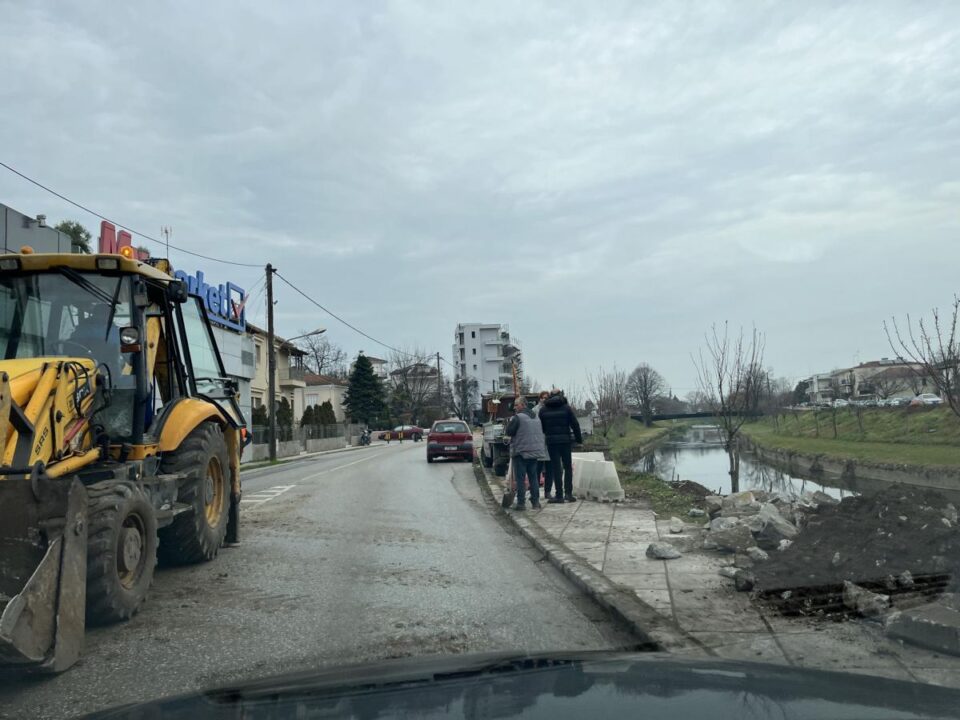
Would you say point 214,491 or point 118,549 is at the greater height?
point 214,491

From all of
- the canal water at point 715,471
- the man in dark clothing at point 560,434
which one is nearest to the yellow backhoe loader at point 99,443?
the man in dark clothing at point 560,434

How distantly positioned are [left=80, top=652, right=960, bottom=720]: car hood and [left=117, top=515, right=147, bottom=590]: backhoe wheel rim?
9.36 feet

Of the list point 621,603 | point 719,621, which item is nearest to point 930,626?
point 719,621

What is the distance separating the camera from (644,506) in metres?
12.6

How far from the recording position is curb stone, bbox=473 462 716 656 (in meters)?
5.18

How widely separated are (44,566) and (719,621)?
14.5 ft

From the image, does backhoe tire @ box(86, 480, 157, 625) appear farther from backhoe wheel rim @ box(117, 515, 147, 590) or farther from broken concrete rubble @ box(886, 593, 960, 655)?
broken concrete rubble @ box(886, 593, 960, 655)

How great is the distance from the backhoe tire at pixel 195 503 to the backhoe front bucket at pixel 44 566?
8.90 feet

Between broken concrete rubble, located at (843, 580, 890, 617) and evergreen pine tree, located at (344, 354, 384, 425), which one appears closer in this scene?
broken concrete rubble, located at (843, 580, 890, 617)

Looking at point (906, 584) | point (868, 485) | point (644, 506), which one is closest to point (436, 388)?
point (868, 485)

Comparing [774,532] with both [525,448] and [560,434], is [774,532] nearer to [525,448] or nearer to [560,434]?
[525,448]

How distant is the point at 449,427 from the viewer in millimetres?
28594

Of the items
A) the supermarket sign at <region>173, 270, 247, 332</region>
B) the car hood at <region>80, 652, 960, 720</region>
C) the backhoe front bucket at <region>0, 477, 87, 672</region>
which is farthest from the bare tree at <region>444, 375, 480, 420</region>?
the car hood at <region>80, 652, 960, 720</region>

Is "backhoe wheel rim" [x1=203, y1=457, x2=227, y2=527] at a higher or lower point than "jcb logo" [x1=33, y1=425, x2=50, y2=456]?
lower
